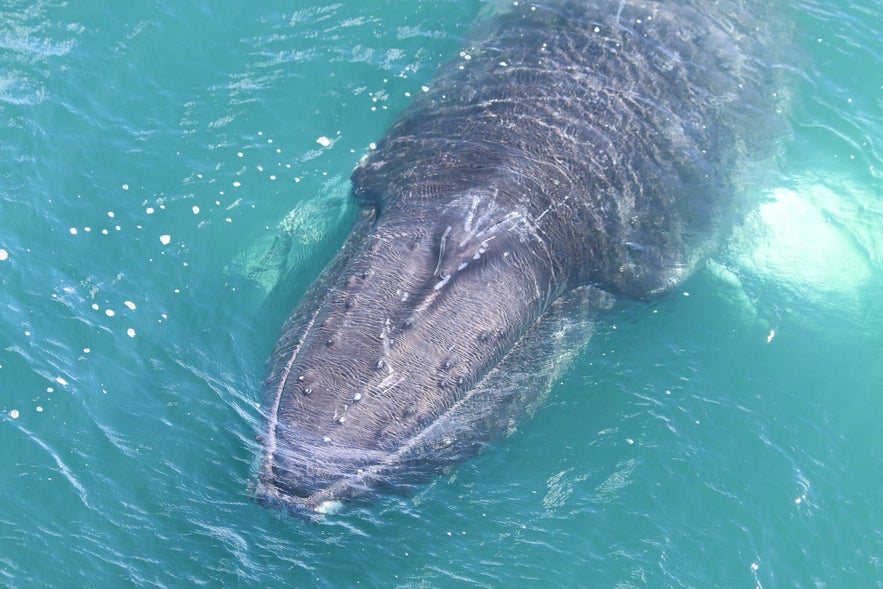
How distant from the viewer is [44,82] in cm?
1664

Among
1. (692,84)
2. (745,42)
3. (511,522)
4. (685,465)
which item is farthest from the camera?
(745,42)

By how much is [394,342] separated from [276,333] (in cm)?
310

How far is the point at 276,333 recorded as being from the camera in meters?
13.3

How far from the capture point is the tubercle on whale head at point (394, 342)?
10609 millimetres

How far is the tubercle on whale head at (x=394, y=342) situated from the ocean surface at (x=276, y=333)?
95cm

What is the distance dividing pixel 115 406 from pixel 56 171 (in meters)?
5.40

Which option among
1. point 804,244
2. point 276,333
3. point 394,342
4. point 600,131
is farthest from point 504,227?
point 804,244

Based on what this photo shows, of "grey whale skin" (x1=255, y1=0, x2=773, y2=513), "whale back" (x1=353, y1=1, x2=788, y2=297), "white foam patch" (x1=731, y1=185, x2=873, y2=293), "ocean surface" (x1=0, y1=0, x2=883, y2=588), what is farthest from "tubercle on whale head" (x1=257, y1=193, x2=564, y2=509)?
"white foam patch" (x1=731, y1=185, x2=873, y2=293)

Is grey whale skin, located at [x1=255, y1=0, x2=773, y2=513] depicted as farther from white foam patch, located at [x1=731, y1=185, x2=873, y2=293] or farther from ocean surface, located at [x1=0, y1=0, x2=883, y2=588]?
white foam patch, located at [x1=731, y1=185, x2=873, y2=293]

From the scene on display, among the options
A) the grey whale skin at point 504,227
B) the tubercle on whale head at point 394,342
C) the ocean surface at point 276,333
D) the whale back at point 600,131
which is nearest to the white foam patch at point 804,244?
the ocean surface at point 276,333

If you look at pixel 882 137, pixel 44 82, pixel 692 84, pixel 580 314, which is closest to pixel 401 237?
pixel 580 314

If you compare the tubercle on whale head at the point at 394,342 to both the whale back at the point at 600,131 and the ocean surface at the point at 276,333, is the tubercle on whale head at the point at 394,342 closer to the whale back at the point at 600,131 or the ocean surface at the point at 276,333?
the whale back at the point at 600,131

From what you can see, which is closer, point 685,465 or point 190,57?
point 685,465

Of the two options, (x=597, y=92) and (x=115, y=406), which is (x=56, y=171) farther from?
(x=597, y=92)
